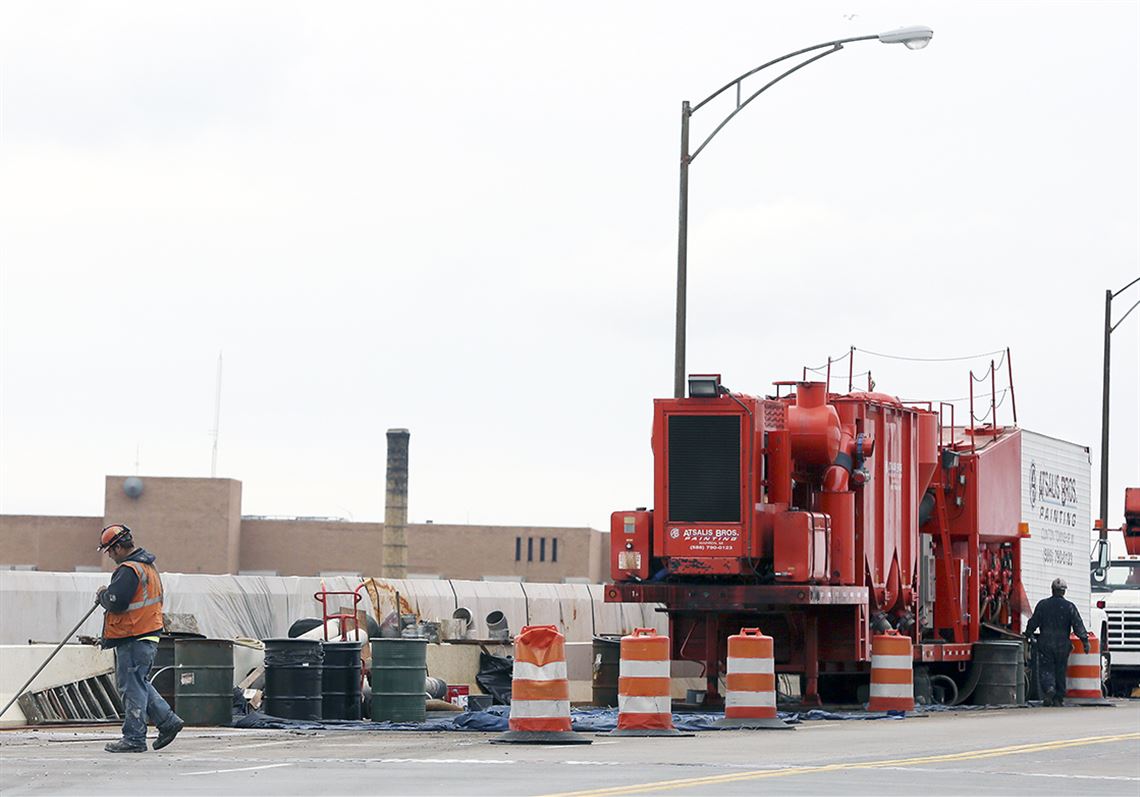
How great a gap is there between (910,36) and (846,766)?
12.8 meters

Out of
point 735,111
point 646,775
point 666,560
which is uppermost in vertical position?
point 735,111

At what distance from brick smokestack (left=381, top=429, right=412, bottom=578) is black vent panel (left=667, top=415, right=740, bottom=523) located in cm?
5633

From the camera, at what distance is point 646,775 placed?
44.6ft

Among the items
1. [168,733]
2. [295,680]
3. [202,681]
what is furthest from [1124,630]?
[168,733]

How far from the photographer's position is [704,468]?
2306 cm

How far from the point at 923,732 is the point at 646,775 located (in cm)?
622

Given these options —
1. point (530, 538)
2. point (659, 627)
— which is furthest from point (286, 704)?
point (530, 538)

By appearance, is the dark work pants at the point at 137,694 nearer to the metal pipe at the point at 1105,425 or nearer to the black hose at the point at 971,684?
the black hose at the point at 971,684

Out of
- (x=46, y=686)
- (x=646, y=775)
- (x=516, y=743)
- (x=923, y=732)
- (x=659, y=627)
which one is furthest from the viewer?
(x=659, y=627)

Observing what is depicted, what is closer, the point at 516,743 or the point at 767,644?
the point at 516,743

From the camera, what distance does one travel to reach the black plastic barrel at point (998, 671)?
2638 cm

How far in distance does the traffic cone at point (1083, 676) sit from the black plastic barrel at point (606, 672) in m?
6.32

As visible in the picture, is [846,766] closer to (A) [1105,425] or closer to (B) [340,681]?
(B) [340,681]

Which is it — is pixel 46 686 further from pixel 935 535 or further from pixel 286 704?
pixel 935 535
